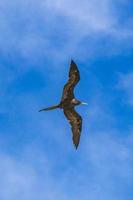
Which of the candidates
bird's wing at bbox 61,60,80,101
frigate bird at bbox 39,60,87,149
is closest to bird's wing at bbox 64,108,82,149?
frigate bird at bbox 39,60,87,149

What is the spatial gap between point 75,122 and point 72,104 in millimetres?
2475

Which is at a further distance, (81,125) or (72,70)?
(81,125)

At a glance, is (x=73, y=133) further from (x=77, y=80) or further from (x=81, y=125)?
(x=77, y=80)

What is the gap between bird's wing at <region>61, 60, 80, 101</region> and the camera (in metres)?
63.6

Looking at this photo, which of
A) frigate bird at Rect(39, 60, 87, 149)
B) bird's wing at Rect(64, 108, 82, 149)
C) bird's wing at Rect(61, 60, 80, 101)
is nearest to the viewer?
bird's wing at Rect(61, 60, 80, 101)

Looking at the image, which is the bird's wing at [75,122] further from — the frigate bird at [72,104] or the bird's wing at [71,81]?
the bird's wing at [71,81]

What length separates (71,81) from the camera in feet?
211

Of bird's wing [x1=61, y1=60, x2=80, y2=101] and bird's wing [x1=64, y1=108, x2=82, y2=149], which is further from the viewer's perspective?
bird's wing [x1=64, y1=108, x2=82, y2=149]

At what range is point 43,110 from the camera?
63625mm

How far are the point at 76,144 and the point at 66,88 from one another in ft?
18.8

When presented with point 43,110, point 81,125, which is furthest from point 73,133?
point 43,110

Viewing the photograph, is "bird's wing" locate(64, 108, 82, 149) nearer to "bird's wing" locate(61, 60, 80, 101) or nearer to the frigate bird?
the frigate bird

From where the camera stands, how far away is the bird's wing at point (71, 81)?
209 ft

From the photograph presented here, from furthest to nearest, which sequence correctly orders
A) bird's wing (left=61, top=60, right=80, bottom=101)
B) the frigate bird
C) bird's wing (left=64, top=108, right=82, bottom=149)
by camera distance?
bird's wing (left=64, top=108, right=82, bottom=149) → the frigate bird → bird's wing (left=61, top=60, right=80, bottom=101)
